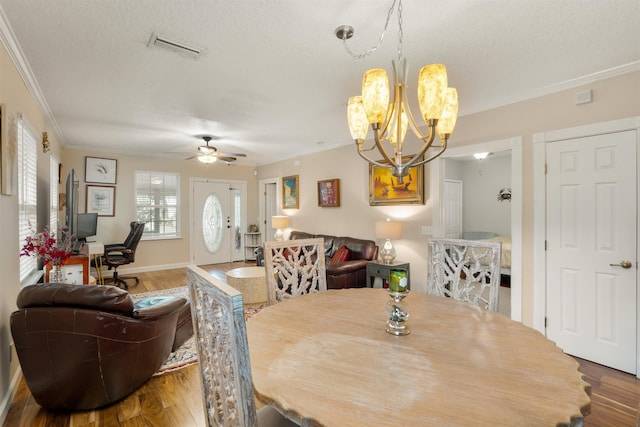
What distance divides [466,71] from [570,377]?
2.46 meters

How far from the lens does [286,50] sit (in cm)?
225

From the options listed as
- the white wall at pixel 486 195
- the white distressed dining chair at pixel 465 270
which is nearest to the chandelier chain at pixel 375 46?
the white distressed dining chair at pixel 465 270

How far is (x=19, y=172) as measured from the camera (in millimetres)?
2434

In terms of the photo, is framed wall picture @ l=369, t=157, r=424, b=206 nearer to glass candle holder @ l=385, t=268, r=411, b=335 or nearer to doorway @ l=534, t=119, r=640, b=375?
doorway @ l=534, t=119, r=640, b=375

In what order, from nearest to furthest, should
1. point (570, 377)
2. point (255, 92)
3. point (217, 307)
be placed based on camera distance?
point (217, 307) → point (570, 377) → point (255, 92)

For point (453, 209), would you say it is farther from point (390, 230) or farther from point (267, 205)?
point (267, 205)

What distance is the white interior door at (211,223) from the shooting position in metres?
6.98

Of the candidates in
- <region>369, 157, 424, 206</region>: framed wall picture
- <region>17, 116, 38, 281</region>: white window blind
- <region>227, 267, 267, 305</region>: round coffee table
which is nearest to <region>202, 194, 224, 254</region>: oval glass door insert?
<region>227, 267, 267, 305</region>: round coffee table

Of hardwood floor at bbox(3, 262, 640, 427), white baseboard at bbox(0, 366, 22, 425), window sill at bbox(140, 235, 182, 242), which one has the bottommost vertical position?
hardwood floor at bbox(3, 262, 640, 427)

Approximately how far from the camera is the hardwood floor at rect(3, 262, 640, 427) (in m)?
1.93

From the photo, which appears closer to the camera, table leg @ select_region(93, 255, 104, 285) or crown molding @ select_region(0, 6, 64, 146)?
crown molding @ select_region(0, 6, 64, 146)

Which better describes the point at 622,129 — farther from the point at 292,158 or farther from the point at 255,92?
the point at 292,158

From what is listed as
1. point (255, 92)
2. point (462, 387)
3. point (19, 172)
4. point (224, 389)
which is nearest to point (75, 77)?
point (19, 172)

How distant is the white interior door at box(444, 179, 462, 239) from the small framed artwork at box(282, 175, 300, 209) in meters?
3.26
